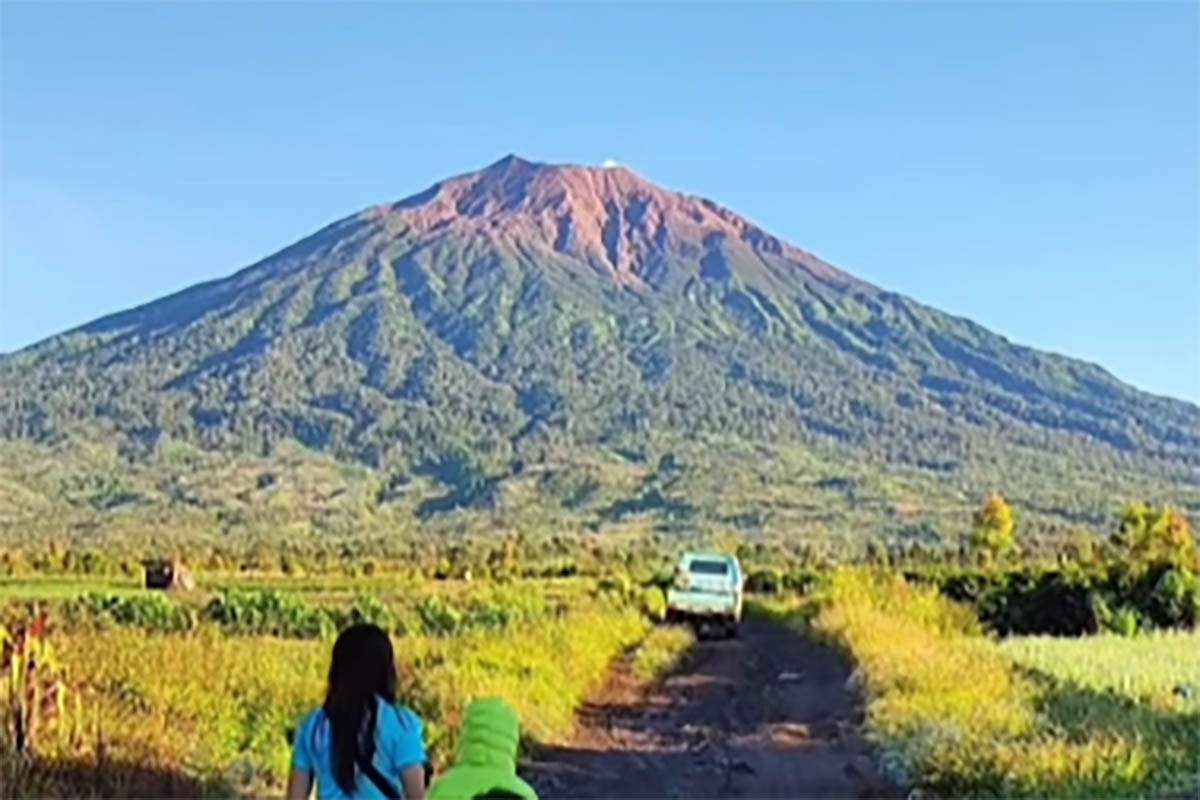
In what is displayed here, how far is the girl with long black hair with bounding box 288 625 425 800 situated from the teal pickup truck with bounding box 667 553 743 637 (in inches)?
897

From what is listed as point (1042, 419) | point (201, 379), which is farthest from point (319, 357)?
point (1042, 419)

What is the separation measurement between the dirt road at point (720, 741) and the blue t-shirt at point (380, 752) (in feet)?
19.9

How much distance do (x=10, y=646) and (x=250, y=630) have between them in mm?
14489

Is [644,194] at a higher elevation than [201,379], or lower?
higher

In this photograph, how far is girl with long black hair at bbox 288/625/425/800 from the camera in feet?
15.9

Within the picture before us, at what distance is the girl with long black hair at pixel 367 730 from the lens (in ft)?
15.9

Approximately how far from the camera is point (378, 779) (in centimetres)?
490

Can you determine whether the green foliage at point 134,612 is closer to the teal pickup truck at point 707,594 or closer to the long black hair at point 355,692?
the teal pickup truck at point 707,594

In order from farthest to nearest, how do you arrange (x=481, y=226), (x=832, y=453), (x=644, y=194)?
(x=644, y=194) → (x=481, y=226) → (x=832, y=453)

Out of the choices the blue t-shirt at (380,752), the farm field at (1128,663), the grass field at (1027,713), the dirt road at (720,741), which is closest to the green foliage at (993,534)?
the farm field at (1128,663)

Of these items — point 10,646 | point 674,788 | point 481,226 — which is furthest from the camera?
point 481,226

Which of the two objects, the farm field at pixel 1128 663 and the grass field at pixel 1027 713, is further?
the farm field at pixel 1128 663

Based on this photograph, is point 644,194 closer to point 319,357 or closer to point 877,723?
point 319,357

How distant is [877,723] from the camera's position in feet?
41.7
